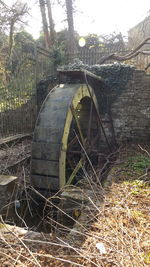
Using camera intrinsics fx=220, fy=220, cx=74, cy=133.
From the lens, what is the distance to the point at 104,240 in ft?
7.06

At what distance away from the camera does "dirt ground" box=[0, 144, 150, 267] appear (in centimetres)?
198

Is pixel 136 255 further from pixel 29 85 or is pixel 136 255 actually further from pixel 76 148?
pixel 29 85

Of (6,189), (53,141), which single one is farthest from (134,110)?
(6,189)

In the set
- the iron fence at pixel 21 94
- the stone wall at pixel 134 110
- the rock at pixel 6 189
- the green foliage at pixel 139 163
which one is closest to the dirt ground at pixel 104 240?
the green foliage at pixel 139 163

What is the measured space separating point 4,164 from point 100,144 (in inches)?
120

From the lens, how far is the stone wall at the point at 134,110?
628 centimetres

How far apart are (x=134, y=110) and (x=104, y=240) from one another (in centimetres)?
483

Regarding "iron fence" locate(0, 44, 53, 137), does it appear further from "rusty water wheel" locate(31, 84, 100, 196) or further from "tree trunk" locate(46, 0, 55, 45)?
"tree trunk" locate(46, 0, 55, 45)

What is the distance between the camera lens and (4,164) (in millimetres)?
4812

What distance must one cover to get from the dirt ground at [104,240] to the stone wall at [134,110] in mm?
2971

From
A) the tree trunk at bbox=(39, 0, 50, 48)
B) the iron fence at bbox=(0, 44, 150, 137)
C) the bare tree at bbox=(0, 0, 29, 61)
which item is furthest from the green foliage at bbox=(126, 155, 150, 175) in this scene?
the tree trunk at bbox=(39, 0, 50, 48)

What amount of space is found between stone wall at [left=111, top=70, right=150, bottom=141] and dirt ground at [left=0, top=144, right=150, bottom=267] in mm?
2971

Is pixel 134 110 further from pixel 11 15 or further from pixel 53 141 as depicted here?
pixel 11 15

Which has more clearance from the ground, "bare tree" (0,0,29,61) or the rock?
"bare tree" (0,0,29,61)
